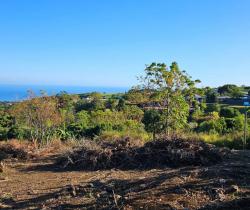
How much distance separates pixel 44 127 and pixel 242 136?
218 inches

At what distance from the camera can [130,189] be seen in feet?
16.8

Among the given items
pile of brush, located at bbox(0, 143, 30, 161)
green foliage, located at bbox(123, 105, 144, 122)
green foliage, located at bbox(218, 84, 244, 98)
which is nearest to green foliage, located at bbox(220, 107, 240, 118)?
green foliage, located at bbox(218, 84, 244, 98)

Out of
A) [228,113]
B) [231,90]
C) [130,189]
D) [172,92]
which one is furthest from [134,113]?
[231,90]

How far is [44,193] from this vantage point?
536cm

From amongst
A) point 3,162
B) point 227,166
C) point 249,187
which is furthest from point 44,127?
point 249,187

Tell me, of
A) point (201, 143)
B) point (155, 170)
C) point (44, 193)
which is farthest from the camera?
point (201, 143)

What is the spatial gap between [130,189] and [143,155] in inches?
82.1

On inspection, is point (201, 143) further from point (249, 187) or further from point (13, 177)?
point (13, 177)

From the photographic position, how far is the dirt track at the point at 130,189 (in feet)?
14.6

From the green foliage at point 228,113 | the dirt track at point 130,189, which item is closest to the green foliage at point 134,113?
the dirt track at point 130,189

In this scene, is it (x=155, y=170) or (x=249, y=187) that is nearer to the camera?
(x=249, y=187)

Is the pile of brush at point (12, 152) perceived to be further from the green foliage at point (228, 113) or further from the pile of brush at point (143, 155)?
the green foliage at point (228, 113)

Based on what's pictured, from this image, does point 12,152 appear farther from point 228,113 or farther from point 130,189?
point 228,113

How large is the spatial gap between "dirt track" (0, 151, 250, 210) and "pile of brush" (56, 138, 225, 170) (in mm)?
338
